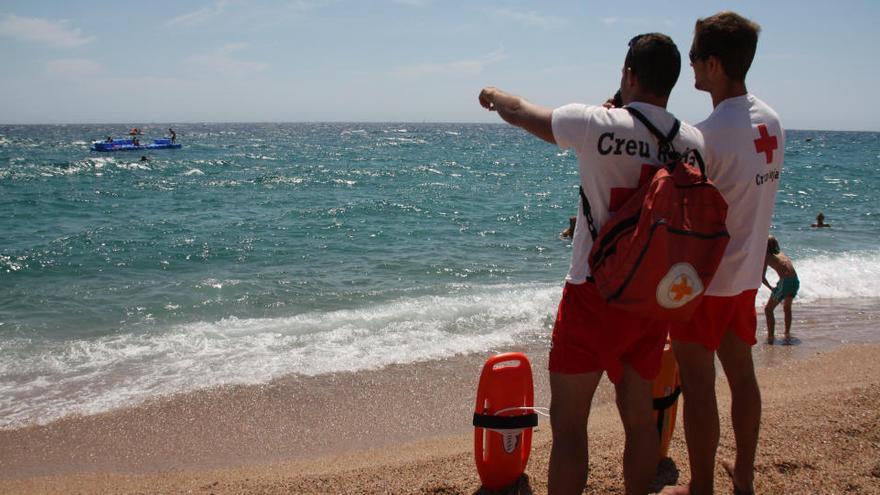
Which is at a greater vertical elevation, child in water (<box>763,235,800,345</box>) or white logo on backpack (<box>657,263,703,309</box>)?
white logo on backpack (<box>657,263,703,309</box>)

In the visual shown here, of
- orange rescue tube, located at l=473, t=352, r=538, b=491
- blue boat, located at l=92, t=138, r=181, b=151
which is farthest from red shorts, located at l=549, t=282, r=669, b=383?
blue boat, located at l=92, t=138, r=181, b=151

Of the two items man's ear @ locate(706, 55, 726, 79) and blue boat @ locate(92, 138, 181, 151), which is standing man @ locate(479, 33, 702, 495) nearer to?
man's ear @ locate(706, 55, 726, 79)

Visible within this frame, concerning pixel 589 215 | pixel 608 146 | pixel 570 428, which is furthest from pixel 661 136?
pixel 570 428

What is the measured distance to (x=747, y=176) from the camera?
2.56 meters

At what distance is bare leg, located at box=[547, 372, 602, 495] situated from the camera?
2.35 meters

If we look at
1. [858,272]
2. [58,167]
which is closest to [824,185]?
[858,272]

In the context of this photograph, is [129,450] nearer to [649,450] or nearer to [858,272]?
[649,450]

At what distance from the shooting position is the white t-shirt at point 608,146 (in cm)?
223

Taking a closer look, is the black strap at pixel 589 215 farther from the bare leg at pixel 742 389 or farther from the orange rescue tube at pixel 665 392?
the orange rescue tube at pixel 665 392

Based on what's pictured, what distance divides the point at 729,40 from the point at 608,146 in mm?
760

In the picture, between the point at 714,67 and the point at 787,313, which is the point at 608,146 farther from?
the point at 787,313

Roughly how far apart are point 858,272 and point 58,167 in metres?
31.5

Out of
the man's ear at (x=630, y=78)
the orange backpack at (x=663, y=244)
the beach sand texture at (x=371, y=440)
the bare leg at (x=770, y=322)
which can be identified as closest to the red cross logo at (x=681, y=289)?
the orange backpack at (x=663, y=244)

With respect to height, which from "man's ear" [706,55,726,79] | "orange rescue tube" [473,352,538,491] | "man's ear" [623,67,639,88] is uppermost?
"man's ear" [706,55,726,79]
